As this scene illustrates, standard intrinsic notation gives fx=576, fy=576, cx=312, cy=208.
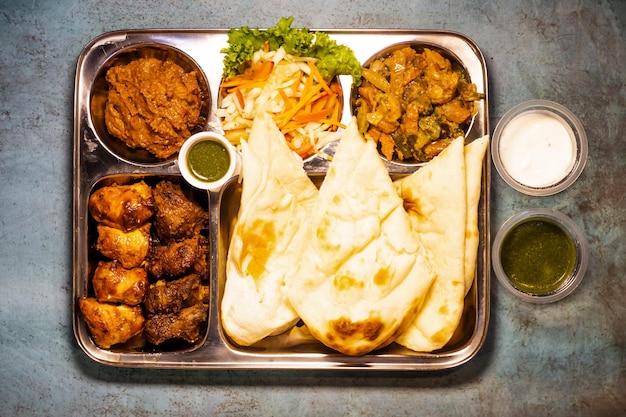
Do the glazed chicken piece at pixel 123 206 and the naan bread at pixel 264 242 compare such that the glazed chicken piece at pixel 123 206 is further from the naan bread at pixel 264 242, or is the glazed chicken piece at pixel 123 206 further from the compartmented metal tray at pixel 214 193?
the naan bread at pixel 264 242

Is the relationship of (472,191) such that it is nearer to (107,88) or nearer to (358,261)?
(358,261)

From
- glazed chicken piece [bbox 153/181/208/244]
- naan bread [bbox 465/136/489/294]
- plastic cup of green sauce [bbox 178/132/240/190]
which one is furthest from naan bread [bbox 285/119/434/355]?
glazed chicken piece [bbox 153/181/208/244]

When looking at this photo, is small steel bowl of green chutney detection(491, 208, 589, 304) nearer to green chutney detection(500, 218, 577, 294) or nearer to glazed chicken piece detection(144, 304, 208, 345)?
green chutney detection(500, 218, 577, 294)

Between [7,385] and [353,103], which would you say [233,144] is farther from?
[7,385]

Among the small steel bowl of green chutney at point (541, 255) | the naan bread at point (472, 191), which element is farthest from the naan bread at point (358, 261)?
the small steel bowl of green chutney at point (541, 255)

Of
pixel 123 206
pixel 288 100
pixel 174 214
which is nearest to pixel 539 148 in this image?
pixel 288 100
